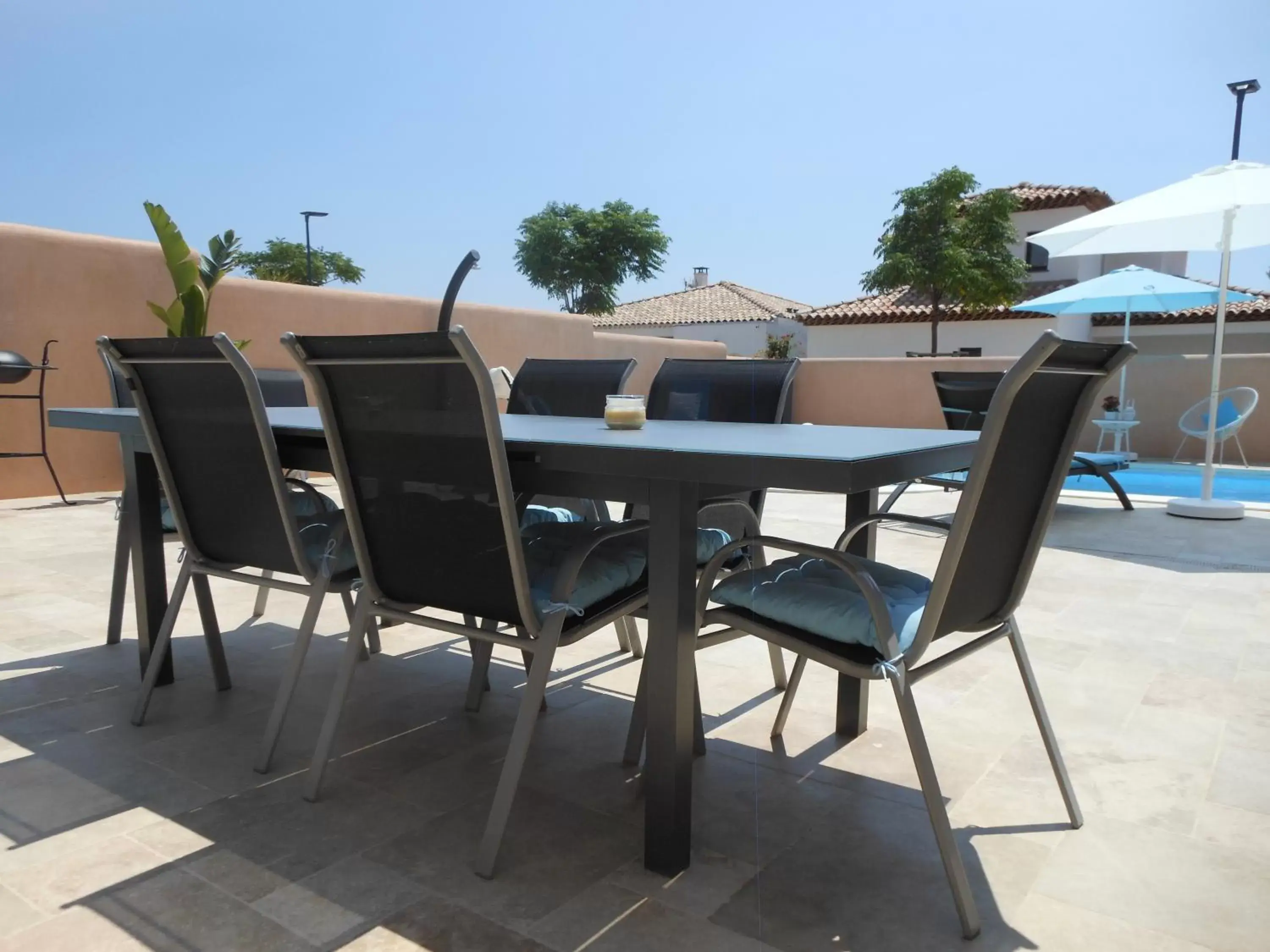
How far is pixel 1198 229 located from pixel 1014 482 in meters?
6.21

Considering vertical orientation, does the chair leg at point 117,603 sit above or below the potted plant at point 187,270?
below

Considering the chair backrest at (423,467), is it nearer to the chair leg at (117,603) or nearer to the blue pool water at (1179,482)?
the chair leg at (117,603)

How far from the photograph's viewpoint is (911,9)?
7719 mm

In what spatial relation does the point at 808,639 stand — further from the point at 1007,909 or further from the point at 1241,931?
the point at 1241,931

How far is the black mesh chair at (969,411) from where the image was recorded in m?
5.82

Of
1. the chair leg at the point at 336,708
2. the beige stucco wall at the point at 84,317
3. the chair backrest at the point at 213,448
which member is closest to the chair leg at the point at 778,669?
the chair leg at the point at 336,708

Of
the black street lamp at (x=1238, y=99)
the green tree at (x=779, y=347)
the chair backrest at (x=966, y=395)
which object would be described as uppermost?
the black street lamp at (x=1238, y=99)

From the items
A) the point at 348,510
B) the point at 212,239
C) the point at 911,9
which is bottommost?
the point at 348,510

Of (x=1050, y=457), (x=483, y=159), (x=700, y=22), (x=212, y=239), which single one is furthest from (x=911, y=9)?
(x=483, y=159)

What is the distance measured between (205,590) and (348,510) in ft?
3.36

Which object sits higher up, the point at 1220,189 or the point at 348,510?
the point at 1220,189

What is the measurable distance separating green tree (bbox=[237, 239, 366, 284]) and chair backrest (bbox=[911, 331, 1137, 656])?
3664cm

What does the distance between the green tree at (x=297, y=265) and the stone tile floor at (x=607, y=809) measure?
35420 mm

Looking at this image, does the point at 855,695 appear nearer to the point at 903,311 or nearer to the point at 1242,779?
the point at 1242,779
